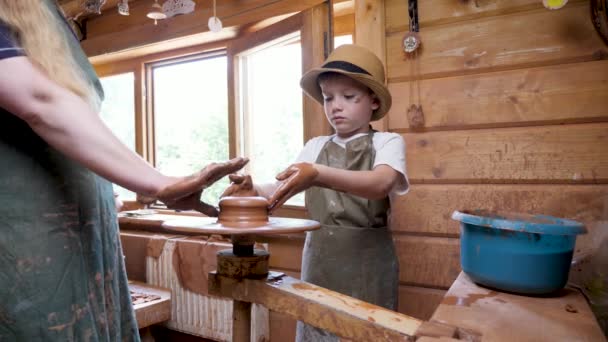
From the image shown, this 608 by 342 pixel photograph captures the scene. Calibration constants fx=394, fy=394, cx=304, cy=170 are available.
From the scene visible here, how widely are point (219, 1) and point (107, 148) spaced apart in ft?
8.24

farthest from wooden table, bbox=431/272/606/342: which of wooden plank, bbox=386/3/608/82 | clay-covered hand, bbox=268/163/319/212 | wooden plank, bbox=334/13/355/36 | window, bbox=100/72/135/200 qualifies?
window, bbox=100/72/135/200

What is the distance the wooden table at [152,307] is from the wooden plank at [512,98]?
6.79 ft

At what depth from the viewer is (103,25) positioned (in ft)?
12.2

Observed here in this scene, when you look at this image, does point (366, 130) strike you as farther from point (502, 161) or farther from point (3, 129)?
point (3, 129)

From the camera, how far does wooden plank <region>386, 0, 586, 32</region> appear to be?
1953 mm

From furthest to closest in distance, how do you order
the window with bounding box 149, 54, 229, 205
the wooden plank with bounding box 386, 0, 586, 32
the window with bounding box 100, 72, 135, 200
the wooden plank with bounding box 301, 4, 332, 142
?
the window with bounding box 100, 72, 135, 200, the window with bounding box 149, 54, 229, 205, the wooden plank with bounding box 301, 4, 332, 142, the wooden plank with bounding box 386, 0, 586, 32

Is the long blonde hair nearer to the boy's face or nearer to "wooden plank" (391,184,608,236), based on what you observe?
the boy's face

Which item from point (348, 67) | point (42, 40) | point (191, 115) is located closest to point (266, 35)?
point (348, 67)

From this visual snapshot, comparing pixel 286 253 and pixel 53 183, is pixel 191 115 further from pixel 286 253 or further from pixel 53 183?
pixel 53 183

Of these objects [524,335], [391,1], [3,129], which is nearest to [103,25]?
[391,1]

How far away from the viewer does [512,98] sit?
77.0 inches

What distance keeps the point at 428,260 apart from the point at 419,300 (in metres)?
0.22

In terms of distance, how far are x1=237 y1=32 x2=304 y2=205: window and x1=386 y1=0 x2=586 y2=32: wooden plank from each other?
2.42ft

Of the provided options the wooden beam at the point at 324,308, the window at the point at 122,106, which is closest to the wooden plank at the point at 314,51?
the wooden beam at the point at 324,308
